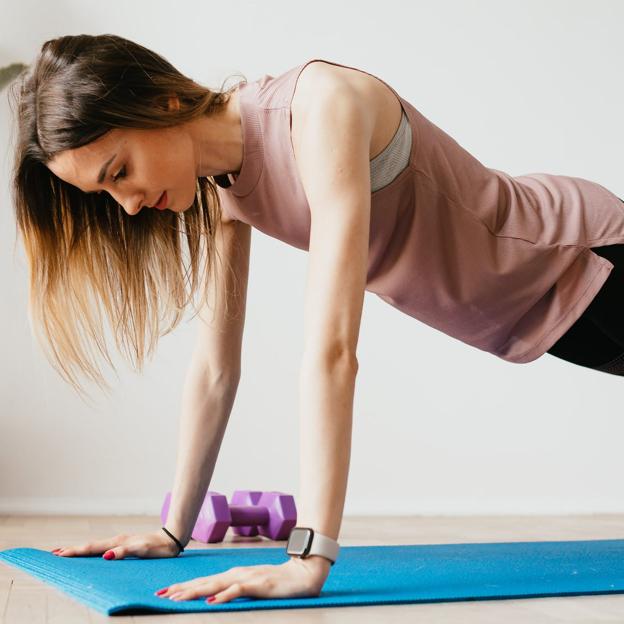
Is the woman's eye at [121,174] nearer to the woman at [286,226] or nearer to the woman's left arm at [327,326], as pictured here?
the woman at [286,226]

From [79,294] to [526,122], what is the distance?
218 centimetres

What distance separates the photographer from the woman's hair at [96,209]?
1382 mm

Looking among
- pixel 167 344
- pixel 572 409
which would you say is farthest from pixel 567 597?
pixel 572 409

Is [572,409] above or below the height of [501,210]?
below

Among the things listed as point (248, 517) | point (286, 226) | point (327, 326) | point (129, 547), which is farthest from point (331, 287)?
Answer: point (248, 517)

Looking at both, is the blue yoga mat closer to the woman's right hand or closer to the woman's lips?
the woman's right hand

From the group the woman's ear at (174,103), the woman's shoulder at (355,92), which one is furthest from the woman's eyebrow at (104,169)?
the woman's shoulder at (355,92)

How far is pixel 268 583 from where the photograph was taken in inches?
48.4

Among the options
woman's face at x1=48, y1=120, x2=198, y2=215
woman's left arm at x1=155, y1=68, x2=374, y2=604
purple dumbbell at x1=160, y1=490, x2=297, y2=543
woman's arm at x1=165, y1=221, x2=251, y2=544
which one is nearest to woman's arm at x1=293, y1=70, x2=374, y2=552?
woman's left arm at x1=155, y1=68, x2=374, y2=604

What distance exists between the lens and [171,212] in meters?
1.69

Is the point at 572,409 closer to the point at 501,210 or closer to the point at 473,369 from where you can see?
the point at 473,369

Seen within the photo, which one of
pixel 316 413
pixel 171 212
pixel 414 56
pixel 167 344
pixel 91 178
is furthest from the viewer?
pixel 414 56

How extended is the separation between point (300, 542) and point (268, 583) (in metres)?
0.07

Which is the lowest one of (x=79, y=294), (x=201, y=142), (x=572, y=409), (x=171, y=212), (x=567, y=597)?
(x=572, y=409)
